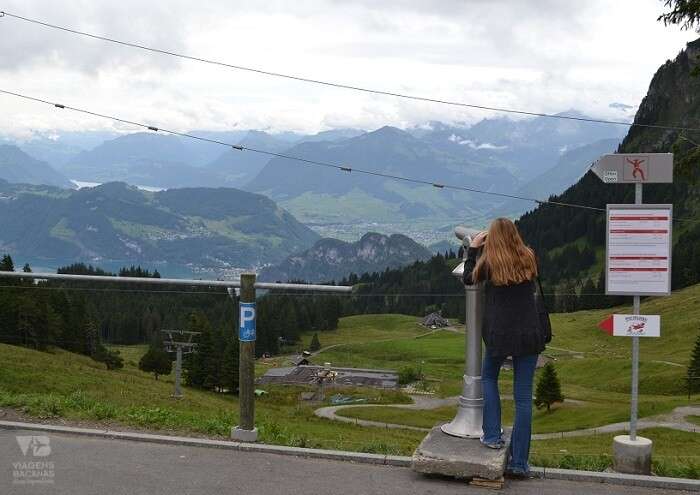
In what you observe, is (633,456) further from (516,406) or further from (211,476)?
(211,476)

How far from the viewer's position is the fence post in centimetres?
902

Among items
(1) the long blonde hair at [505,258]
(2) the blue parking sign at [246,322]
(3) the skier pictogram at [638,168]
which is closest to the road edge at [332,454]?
(2) the blue parking sign at [246,322]

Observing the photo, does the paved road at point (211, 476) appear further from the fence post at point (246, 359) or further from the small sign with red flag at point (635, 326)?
the small sign with red flag at point (635, 326)

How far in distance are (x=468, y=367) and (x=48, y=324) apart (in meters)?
22.8

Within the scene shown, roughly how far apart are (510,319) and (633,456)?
222 centimetres

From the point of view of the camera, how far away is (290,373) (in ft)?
333

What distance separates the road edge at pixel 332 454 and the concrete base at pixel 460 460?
0.46 meters

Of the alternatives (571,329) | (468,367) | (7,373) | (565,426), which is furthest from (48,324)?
(571,329)

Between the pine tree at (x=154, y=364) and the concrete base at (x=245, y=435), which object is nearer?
the concrete base at (x=245, y=435)

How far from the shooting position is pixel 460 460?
7.75 m

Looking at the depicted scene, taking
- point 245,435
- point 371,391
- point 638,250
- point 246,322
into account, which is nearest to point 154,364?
point 245,435

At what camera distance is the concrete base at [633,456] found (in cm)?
819

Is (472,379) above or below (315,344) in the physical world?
above

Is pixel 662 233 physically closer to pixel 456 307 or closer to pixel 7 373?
pixel 7 373
